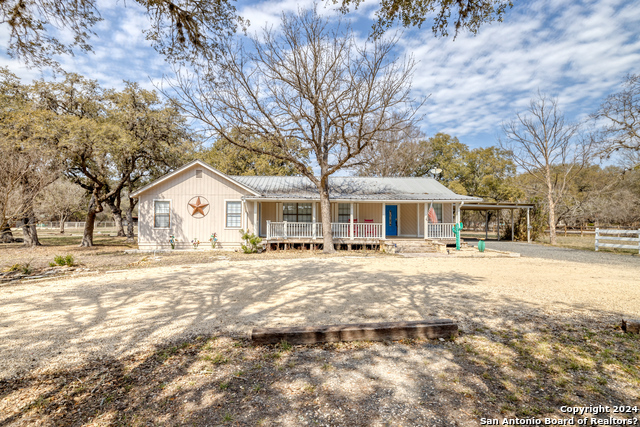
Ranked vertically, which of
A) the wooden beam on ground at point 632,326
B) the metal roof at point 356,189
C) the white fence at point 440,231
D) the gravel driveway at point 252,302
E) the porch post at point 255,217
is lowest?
the gravel driveway at point 252,302

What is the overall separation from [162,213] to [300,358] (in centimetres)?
1482

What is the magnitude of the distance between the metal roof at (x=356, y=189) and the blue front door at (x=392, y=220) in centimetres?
128

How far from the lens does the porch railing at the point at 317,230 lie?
52.4ft

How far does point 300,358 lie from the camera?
11.1 feet

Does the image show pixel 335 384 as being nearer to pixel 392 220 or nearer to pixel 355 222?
pixel 355 222

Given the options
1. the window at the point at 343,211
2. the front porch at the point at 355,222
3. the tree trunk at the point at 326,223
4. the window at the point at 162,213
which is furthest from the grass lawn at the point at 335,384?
the window at the point at 343,211

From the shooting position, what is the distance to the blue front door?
62.1ft

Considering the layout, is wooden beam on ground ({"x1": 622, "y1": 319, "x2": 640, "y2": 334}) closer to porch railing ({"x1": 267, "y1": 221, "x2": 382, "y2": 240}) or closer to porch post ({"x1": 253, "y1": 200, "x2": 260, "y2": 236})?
porch railing ({"x1": 267, "y1": 221, "x2": 382, "y2": 240})

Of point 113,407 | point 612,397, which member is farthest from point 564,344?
point 113,407

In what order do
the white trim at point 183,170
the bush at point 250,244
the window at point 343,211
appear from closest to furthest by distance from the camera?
the bush at point 250,244
the white trim at point 183,170
the window at point 343,211

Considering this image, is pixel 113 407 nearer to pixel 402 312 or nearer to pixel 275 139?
pixel 402 312

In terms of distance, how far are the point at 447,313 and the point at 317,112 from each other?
11090mm

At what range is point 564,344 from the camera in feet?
12.4

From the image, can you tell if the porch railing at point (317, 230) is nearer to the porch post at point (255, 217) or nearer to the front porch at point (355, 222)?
the front porch at point (355, 222)
